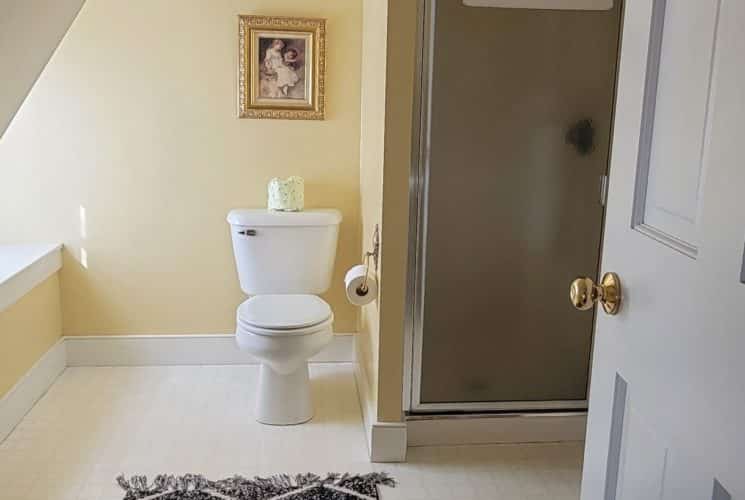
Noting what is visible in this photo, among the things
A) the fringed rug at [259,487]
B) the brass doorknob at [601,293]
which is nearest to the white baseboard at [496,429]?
the fringed rug at [259,487]

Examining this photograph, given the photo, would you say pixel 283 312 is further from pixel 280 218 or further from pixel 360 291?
pixel 280 218

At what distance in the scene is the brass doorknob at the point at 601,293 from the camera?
113cm

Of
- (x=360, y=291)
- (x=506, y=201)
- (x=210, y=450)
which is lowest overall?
(x=210, y=450)

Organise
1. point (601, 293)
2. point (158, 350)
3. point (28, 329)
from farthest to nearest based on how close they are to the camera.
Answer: point (158, 350), point (28, 329), point (601, 293)

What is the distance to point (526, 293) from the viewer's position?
2.75 meters

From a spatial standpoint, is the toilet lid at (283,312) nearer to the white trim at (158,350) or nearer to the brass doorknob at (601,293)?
the white trim at (158,350)

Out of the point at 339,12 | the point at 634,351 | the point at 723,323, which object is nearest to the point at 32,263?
the point at 339,12

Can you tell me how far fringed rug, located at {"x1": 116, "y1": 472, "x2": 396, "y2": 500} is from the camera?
7.76 feet

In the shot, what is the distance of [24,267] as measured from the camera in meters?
2.88

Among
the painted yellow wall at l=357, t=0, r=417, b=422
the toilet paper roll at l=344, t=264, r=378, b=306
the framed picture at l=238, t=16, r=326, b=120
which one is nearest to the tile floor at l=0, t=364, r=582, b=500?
the painted yellow wall at l=357, t=0, r=417, b=422

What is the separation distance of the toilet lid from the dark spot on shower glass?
1.11 m

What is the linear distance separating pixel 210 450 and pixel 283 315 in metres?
0.55

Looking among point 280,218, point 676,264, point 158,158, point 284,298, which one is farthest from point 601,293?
point 158,158

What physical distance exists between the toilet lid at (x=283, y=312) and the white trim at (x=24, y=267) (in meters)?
0.83
